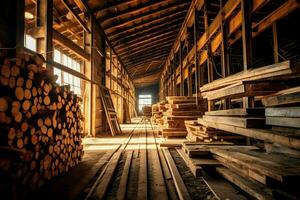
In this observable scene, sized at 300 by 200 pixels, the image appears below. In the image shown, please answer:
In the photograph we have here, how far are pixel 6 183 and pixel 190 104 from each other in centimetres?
632

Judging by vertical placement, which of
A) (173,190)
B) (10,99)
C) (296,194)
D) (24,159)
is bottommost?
(173,190)

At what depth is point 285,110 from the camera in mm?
2264

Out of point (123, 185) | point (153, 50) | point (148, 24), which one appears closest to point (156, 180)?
point (123, 185)

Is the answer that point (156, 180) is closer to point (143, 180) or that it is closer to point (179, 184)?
point (143, 180)

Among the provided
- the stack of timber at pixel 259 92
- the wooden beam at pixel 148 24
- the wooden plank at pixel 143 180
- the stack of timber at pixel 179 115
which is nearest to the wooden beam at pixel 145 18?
the wooden beam at pixel 148 24

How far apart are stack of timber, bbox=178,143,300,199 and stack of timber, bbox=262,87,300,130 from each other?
445 millimetres

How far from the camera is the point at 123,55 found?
1504 centimetres

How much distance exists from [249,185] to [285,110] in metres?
1.07

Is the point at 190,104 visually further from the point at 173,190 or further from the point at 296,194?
the point at 296,194

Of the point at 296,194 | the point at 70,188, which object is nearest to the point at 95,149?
the point at 70,188

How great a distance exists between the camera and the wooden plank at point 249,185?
7.48ft

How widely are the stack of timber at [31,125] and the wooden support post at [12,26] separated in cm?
101

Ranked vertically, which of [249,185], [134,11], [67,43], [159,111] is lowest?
[249,185]

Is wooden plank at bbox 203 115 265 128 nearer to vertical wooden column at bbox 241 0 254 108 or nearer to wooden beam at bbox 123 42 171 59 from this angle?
vertical wooden column at bbox 241 0 254 108
